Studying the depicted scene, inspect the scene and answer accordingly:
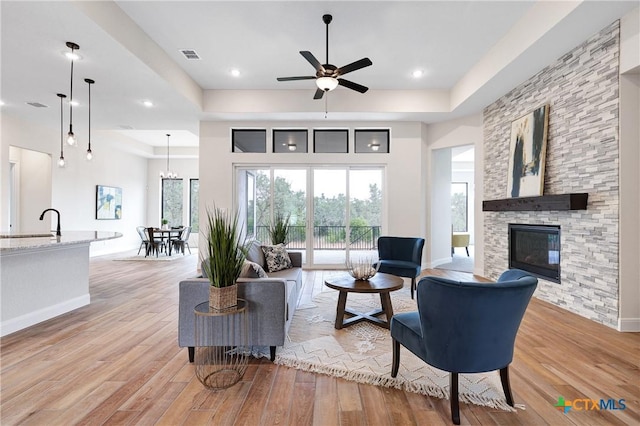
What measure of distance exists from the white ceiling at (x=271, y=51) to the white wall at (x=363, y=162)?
1.24 feet

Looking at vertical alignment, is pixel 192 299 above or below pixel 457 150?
below

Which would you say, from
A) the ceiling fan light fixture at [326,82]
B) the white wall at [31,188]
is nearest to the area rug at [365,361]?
the ceiling fan light fixture at [326,82]

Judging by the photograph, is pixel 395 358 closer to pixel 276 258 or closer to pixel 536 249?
pixel 276 258

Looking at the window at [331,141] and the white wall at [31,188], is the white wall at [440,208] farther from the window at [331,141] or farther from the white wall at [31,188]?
the white wall at [31,188]

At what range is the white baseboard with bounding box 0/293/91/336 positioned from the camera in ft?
10.2

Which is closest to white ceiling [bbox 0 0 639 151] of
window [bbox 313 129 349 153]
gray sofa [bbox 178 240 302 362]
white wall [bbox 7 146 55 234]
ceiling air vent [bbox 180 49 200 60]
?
ceiling air vent [bbox 180 49 200 60]

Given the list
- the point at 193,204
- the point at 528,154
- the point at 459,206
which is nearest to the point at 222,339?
the point at 528,154

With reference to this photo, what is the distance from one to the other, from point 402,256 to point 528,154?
7.43 feet

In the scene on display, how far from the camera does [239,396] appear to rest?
81.7 inches

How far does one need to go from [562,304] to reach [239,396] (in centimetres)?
392

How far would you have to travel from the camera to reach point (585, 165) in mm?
3525

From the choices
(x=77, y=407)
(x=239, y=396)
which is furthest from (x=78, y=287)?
(x=239, y=396)

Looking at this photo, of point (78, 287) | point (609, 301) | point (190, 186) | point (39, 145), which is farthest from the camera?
point (190, 186)

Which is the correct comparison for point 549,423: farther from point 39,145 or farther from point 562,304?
point 39,145
